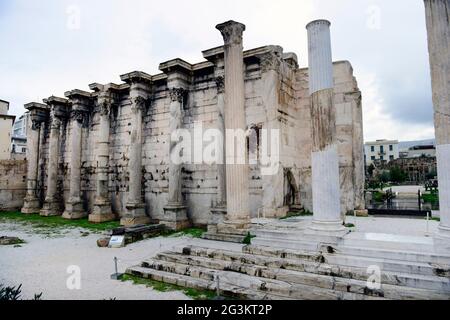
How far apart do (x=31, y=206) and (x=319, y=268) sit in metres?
17.8

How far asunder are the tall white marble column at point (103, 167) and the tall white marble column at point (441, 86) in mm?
13046

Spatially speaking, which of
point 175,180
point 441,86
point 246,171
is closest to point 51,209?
point 175,180

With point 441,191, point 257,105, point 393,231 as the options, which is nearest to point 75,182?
point 257,105

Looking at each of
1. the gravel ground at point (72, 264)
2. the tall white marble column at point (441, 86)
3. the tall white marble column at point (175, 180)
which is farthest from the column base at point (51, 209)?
the tall white marble column at point (441, 86)

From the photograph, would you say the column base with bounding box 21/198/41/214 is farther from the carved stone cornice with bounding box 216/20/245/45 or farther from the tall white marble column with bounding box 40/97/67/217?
the carved stone cornice with bounding box 216/20/245/45

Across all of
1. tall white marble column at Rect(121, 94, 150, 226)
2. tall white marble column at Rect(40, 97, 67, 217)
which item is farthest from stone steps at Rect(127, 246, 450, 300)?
tall white marble column at Rect(40, 97, 67, 217)

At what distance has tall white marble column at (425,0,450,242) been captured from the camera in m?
5.66

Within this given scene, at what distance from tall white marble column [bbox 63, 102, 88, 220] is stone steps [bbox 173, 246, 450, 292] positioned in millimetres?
10029

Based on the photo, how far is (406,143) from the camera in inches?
5315

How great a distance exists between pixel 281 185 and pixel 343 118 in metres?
3.54

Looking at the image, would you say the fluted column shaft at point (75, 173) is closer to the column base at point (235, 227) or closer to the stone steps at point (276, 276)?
the stone steps at point (276, 276)

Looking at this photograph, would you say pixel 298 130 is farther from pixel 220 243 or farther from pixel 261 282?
pixel 261 282

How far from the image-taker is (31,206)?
55.6 feet

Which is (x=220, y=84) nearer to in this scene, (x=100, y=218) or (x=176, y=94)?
(x=176, y=94)
